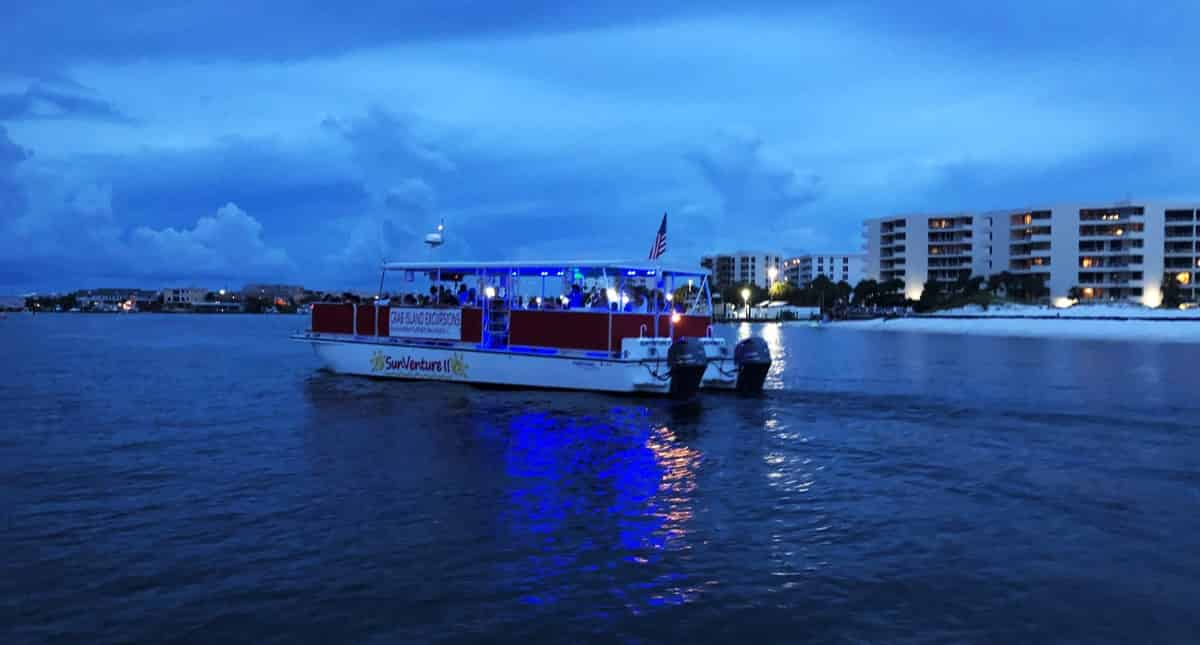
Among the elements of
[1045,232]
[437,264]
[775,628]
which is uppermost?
[1045,232]

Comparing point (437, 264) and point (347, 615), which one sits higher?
point (437, 264)

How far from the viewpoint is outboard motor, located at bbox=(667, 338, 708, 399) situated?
26062 millimetres

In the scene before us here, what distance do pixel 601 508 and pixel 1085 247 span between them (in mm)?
136478

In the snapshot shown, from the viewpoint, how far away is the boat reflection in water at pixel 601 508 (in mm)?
9641

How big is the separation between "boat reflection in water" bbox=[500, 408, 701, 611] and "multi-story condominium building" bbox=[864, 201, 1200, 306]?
126 meters

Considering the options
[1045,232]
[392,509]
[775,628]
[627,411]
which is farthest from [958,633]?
[1045,232]

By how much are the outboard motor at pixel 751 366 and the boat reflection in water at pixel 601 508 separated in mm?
8404

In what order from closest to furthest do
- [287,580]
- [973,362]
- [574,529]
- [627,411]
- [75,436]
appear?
[287,580]
[574,529]
[75,436]
[627,411]
[973,362]

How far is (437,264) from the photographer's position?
30.7 m

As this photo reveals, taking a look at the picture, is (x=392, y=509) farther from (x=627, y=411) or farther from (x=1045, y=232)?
(x=1045, y=232)

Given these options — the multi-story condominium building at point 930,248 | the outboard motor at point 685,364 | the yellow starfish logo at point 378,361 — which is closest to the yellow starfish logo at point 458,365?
the yellow starfish logo at point 378,361

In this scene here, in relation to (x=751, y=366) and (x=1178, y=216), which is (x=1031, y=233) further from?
(x=751, y=366)

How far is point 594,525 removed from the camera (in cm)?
1209

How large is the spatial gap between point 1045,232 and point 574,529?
13896 cm
